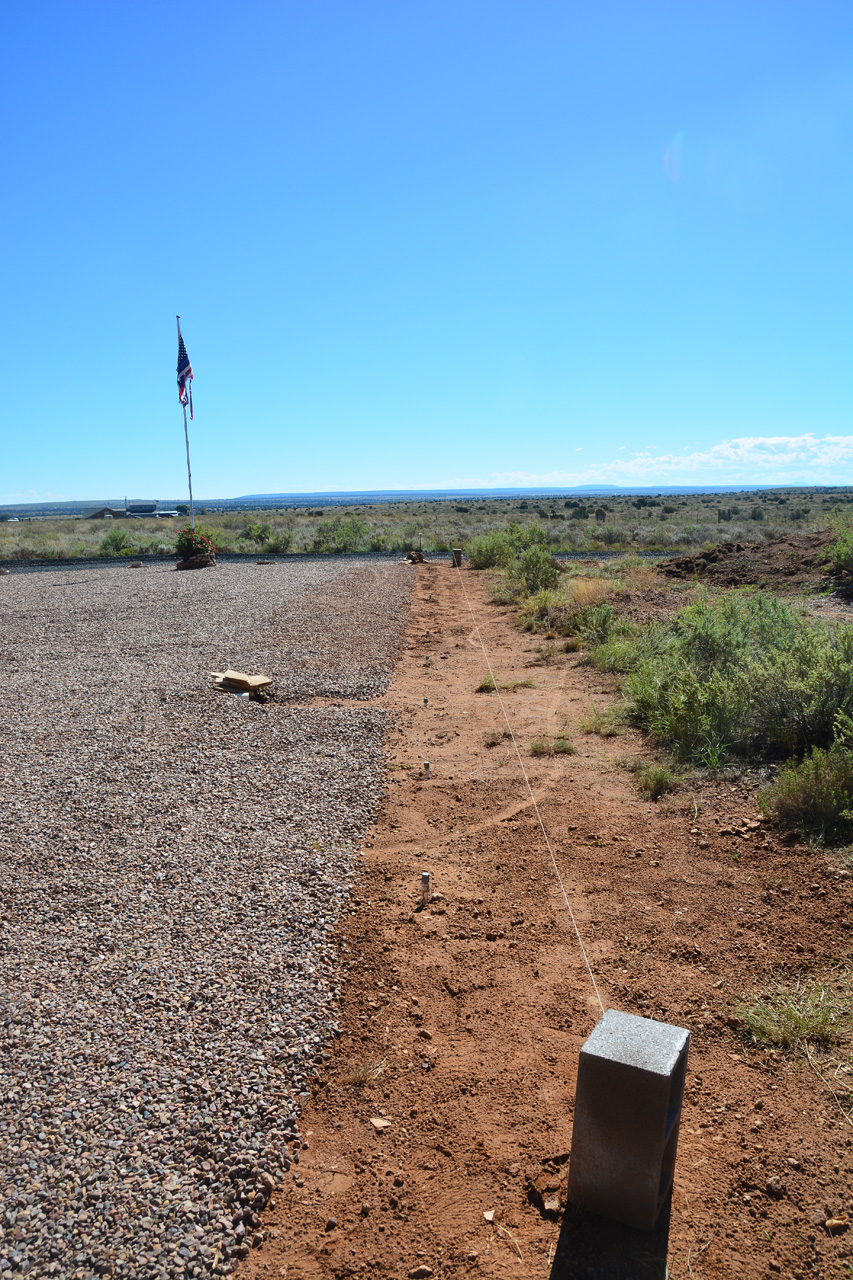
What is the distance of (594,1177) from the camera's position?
2469 millimetres

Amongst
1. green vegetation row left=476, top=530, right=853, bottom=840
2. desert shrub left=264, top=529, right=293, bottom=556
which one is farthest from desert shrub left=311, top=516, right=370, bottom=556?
green vegetation row left=476, top=530, right=853, bottom=840

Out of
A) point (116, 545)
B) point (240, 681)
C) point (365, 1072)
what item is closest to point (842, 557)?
point (240, 681)

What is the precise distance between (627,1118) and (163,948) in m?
2.60

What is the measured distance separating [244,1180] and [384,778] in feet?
13.1

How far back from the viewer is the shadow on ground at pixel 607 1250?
2361mm

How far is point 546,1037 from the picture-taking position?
3451 millimetres

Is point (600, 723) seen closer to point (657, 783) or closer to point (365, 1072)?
point (657, 783)

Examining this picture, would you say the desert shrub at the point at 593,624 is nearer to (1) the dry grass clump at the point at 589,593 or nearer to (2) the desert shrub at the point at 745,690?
(1) the dry grass clump at the point at 589,593

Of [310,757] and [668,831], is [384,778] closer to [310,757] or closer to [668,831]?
[310,757]

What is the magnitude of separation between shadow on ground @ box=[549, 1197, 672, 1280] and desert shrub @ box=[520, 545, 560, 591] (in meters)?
15.4

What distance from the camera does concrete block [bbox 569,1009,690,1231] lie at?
7.53ft

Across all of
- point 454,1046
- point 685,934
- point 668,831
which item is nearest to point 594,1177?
point 454,1046

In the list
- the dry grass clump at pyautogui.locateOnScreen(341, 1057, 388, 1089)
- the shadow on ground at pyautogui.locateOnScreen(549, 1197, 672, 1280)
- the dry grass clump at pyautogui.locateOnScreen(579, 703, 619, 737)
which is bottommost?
the shadow on ground at pyautogui.locateOnScreen(549, 1197, 672, 1280)

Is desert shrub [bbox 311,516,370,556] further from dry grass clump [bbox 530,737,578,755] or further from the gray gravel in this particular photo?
dry grass clump [bbox 530,737,578,755]
